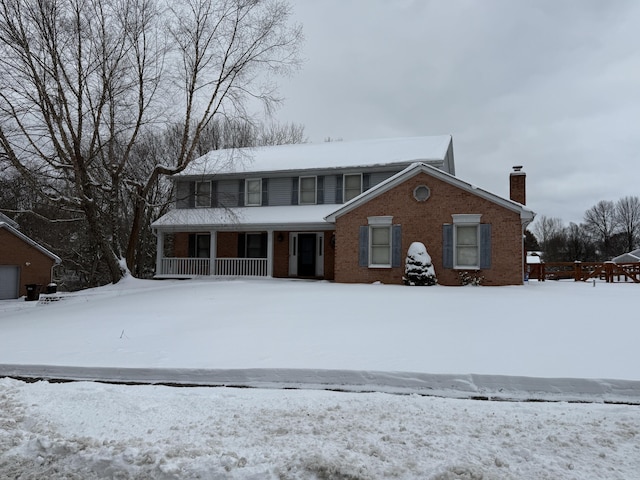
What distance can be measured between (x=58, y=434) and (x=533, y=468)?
13.7 feet

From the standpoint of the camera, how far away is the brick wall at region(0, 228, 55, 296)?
26.6 metres

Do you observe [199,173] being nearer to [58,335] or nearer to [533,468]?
[58,335]

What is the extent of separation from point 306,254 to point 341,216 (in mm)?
3793

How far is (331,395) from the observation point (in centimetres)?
551

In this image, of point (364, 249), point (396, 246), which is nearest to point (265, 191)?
point (364, 249)

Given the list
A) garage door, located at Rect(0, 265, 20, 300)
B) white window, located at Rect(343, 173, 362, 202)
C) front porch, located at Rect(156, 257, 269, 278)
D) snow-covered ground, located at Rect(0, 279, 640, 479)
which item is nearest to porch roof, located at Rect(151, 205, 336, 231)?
white window, located at Rect(343, 173, 362, 202)

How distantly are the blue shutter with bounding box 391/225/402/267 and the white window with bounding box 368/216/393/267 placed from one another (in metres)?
0.20

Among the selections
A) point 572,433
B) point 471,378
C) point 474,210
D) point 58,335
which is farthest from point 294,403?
point 474,210

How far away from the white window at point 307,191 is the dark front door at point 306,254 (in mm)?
1584

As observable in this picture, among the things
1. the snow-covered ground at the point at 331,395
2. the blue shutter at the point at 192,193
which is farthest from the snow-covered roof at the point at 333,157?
the snow-covered ground at the point at 331,395

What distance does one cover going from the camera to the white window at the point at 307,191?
21031 millimetres

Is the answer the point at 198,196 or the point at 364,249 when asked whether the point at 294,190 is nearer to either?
the point at 198,196

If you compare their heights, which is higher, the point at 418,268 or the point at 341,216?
the point at 341,216

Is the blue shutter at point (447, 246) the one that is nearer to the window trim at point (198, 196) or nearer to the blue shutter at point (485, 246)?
the blue shutter at point (485, 246)
